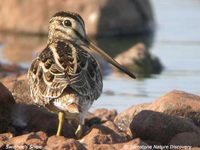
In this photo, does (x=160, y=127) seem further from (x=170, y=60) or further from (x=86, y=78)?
(x=170, y=60)

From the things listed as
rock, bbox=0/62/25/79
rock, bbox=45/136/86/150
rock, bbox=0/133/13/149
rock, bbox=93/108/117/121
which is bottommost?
rock, bbox=93/108/117/121

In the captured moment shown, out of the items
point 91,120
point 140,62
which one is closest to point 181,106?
point 91,120

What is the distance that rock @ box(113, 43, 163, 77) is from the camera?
12969 millimetres

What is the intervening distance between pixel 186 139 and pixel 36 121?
1474mm

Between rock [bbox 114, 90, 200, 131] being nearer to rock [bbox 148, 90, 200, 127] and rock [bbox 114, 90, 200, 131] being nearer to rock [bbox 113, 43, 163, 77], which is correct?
rock [bbox 148, 90, 200, 127]

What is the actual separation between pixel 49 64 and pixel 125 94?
12.8 ft

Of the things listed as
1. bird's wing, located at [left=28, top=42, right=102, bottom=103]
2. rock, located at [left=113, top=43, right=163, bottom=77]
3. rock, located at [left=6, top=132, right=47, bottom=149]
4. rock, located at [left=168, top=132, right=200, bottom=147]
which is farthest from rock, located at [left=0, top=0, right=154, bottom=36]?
rock, located at [left=6, top=132, right=47, bottom=149]

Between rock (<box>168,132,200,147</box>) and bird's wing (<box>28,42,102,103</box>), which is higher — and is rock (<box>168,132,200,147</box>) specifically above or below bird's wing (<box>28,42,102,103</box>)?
below

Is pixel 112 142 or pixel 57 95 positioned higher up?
pixel 57 95

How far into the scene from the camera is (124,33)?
17.2 m

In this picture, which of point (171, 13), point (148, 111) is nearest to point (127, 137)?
point (148, 111)

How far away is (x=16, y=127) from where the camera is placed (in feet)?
24.5

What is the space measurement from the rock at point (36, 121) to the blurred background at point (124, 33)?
4.87 meters

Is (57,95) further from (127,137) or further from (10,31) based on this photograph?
(10,31)
